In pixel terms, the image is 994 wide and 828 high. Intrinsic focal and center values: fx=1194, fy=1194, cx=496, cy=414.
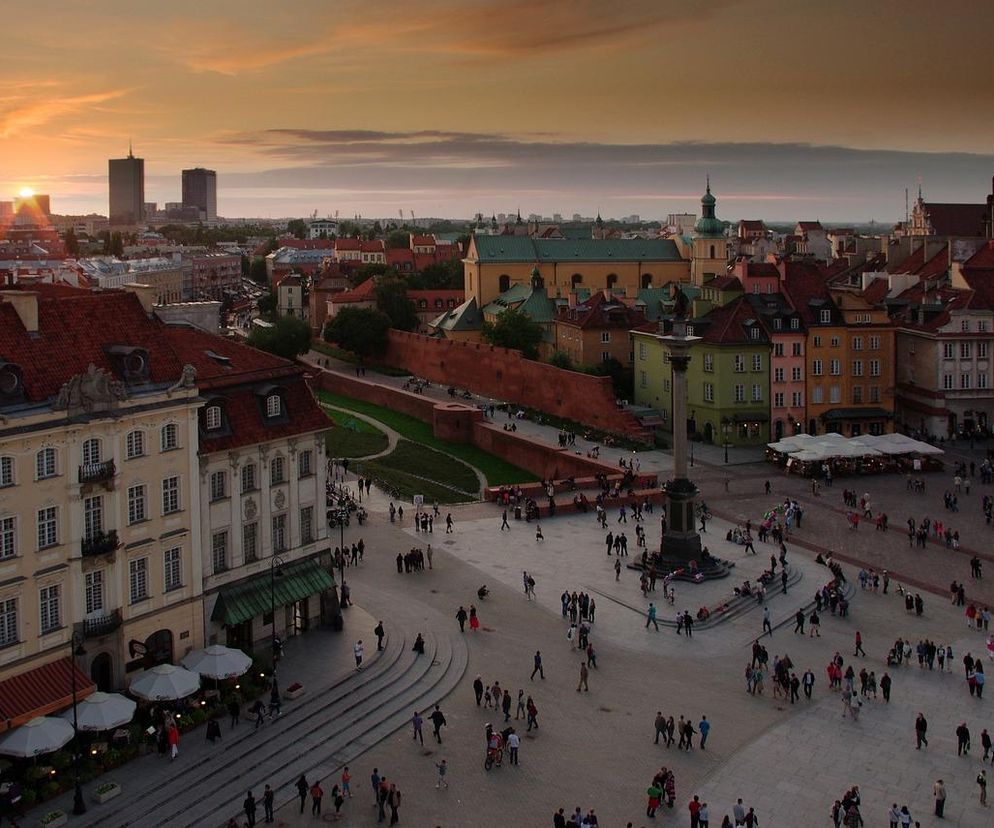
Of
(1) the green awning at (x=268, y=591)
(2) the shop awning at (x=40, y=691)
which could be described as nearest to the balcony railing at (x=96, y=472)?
(2) the shop awning at (x=40, y=691)

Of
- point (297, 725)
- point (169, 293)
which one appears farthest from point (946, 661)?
point (169, 293)

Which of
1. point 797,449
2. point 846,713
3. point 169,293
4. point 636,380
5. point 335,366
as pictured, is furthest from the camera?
point 169,293

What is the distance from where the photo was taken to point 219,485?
33.4 metres

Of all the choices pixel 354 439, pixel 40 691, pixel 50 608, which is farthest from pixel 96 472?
pixel 354 439

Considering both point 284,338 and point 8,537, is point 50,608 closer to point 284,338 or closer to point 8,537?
point 8,537

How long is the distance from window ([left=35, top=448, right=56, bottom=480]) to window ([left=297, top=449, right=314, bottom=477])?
8743mm

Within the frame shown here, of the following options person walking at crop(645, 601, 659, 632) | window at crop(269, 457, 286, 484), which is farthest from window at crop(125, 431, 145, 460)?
person walking at crop(645, 601, 659, 632)

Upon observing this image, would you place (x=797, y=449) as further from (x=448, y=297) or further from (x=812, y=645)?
(x=448, y=297)

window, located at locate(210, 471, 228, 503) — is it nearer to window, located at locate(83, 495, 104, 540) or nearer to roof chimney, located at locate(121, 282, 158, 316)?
window, located at locate(83, 495, 104, 540)

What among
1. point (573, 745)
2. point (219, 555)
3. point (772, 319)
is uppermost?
point (772, 319)

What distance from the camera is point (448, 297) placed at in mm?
120312

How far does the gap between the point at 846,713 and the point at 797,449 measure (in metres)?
31.1

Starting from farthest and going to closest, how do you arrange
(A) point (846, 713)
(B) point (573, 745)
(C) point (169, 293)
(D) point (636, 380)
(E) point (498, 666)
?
(C) point (169, 293), (D) point (636, 380), (E) point (498, 666), (A) point (846, 713), (B) point (573, 745)

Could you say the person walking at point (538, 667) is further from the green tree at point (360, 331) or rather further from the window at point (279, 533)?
the green tree at point (360, 331)
